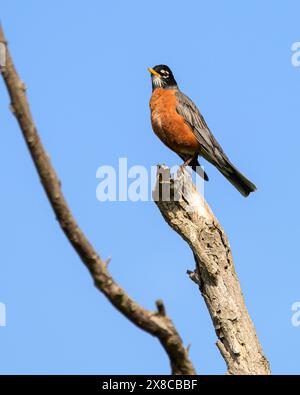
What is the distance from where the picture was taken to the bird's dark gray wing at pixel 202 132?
10070 millimetres

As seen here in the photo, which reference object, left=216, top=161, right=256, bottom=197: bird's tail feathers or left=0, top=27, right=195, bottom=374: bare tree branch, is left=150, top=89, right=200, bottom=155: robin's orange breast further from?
left=0, top=27, right=195, bottom=374: bare tree branch

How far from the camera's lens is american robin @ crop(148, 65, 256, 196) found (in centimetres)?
1002

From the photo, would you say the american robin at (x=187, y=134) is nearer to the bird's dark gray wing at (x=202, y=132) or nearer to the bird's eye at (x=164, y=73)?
the bird's dark gray wing at (x=202, y=132)

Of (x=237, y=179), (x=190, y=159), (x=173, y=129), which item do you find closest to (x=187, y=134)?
(x=173, y=129)

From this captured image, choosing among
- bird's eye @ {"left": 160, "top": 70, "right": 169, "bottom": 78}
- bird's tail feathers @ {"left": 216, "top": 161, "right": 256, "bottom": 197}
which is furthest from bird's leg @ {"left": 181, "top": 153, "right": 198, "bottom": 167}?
bird's eye @ {"left": 160, "top": 70, "right": 169, "bottom": 78}

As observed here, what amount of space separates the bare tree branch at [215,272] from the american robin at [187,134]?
2.48 metres

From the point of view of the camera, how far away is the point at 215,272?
6.58m

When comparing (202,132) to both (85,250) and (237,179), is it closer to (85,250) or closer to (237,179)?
(237,179)

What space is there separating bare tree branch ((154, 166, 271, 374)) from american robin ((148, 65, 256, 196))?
248cm

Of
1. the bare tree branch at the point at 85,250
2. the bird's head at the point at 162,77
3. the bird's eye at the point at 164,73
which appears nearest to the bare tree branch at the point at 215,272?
the bare tree branch at the point at 85,250

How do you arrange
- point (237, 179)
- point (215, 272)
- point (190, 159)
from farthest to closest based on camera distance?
point (190, 159)
point (237, 179)
point (215, 272)

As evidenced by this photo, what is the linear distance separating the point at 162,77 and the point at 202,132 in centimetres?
149
